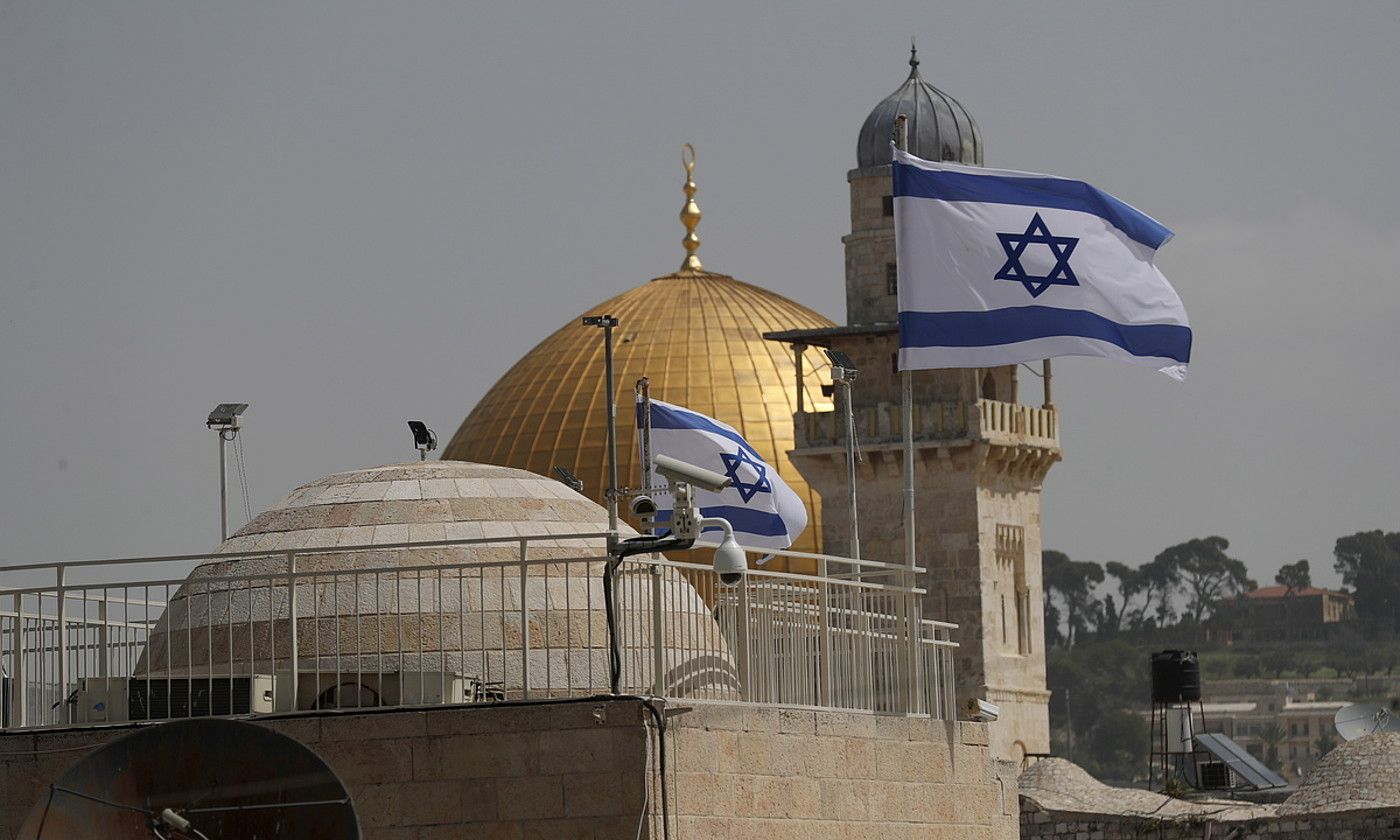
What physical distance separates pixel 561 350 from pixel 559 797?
47.8 m

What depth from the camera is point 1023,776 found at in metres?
45.0

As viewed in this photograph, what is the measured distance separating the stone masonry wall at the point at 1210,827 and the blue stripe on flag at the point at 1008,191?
16.8 metres

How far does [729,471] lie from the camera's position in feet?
86.1

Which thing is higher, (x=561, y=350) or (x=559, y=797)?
(x=561, y=350)

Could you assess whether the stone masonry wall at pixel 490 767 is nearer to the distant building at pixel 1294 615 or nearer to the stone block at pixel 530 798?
the stone block at pixel 530 798

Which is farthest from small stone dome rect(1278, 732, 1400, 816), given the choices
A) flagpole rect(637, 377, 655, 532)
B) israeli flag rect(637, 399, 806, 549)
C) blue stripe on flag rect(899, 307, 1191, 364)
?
blue stripe on flag rect(899, 307, 1191, 364)

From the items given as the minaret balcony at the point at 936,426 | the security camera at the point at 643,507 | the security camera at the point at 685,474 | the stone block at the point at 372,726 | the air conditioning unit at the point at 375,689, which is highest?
the minaret balcony at the point at 936,426

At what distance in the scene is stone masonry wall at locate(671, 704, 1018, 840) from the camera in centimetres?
1600

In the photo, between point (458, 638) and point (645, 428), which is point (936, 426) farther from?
point (458, 638)

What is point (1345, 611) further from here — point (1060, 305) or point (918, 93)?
point (1060, 305)

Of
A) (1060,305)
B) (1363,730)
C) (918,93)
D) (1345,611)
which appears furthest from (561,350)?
(1345,611)

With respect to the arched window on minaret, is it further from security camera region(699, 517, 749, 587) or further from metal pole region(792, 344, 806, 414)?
security camera region(699, 517, 749, 587)

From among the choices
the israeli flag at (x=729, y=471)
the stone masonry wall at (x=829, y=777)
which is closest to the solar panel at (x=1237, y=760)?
the israeli flag at (x=729, y=471)

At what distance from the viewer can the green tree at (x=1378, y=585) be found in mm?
137750
